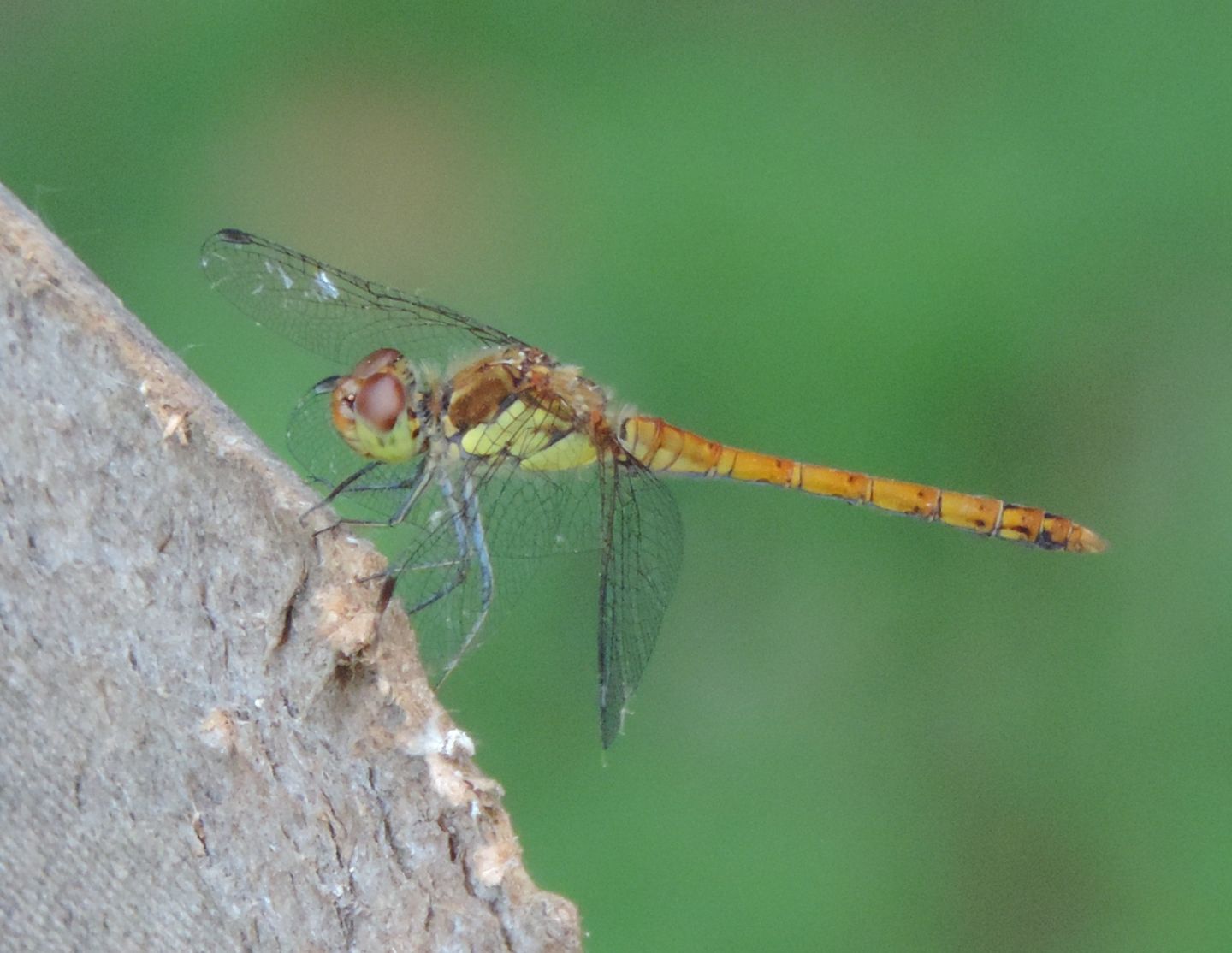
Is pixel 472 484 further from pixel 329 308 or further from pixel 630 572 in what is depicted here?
pixel 329 308

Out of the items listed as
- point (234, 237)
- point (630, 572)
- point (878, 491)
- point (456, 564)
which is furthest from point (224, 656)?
point (878, 491)

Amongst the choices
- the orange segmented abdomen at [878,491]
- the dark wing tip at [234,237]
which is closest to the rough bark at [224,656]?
the dark wing tip at [234,237]

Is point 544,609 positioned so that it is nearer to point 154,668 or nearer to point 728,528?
point 728,528

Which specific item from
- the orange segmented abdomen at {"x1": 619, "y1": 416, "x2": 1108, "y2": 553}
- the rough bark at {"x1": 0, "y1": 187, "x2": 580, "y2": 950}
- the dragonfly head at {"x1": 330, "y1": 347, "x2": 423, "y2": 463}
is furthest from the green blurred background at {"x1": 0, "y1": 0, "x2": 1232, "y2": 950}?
the rough bark at {"x1": 0, "y1": 187, "x2": 580, "y2": 950}

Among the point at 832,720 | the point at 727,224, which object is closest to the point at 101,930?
the point at 832,720

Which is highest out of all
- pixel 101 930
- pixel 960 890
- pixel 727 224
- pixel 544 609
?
pixel 727 224

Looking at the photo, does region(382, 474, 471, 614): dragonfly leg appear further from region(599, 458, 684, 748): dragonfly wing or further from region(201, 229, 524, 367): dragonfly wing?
region(201, 229, 524, 367): dragonfly wing

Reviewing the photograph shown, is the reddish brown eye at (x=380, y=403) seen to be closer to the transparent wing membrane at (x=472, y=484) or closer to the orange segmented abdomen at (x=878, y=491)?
the transparent wing membrane at (x=472, y=484)
